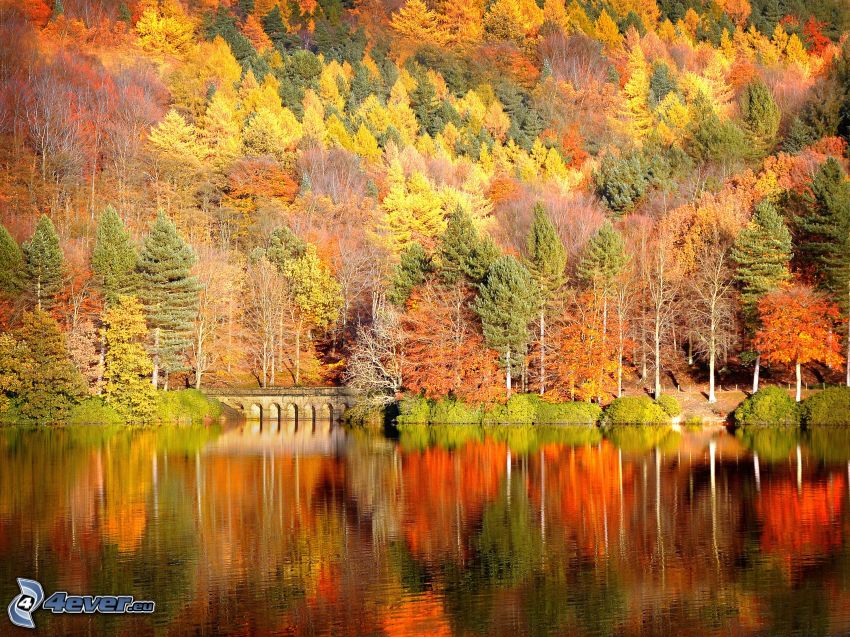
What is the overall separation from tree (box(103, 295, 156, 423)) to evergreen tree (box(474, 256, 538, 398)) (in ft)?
67.3

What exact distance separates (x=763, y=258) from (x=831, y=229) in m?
4.10

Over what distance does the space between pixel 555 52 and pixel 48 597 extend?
144441 millimetres

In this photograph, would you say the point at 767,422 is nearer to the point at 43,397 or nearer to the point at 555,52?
the point at 43,397

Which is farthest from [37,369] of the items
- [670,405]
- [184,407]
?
[670,405]

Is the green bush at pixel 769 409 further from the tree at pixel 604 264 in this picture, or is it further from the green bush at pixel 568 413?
the tree at pixel 604 264

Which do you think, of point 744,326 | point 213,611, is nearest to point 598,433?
point 744,326

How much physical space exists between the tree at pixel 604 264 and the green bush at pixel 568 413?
5.60 m

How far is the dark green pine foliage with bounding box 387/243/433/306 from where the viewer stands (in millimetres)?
72188

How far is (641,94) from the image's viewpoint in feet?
429

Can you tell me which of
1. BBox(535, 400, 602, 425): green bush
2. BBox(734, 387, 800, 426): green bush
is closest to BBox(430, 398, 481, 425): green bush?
BBox(535, 400, 602, 425): green bush

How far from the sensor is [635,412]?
63312mm

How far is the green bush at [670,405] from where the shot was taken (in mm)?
63688

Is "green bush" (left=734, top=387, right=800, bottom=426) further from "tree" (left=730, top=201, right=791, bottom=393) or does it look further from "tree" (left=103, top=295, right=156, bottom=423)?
"tree" (left=103, top=295, right=156, bottom=423)

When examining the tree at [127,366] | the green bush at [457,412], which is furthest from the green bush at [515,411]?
the tree at [127,366]
